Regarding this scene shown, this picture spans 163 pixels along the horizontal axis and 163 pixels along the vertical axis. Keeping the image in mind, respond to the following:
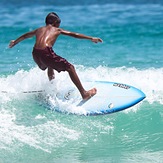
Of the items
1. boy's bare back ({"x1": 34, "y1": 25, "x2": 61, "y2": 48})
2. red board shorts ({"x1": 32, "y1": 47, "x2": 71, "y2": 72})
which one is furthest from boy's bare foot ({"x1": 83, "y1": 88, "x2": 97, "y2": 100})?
boy's bare back ({"x1": 34, "y1": 25, "x2": 61, "y2": 48})

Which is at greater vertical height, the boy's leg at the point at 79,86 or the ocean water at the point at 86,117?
the boy's leg at the point at 79,86

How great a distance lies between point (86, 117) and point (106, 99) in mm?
395

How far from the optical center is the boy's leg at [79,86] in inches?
320

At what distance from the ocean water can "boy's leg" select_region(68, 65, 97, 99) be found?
1.17ft

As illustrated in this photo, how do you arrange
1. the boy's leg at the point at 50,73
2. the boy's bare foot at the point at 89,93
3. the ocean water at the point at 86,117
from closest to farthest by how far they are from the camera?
the ocean water at the point at 86,117
the boy's bare foot at the point at 89,93
the boy's leg at the point at 50,73

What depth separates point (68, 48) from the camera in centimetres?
1432

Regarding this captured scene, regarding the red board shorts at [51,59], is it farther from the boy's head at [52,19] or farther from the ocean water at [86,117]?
the ocean water at [86,117]

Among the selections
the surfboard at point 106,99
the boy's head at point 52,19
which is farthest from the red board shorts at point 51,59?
the surfboard at point 106,99

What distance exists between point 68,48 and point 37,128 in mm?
6333

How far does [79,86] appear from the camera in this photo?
8.24 m

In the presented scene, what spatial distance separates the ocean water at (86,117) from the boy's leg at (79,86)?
1.17 feet

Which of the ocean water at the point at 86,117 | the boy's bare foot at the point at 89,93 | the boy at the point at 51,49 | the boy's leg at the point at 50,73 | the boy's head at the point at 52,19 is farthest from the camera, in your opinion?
the boy's leg at the point at 50,73

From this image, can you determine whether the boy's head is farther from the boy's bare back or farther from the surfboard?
the surfboard

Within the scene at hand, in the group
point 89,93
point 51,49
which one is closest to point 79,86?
point 89,93
